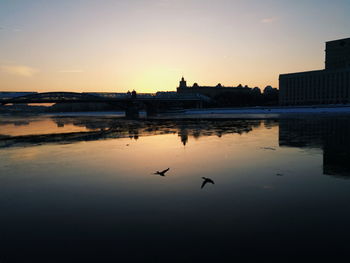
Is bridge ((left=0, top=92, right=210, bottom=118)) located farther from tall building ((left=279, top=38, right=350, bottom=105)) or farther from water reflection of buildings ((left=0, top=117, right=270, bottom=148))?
tall building ((left=279, top=38, right=350, bottom=105))

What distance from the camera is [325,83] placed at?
145m

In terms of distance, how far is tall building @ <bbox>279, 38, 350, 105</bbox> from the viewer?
455 feet

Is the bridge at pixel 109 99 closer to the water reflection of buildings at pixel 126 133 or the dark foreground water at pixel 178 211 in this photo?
the water reflection of buildings at pixel 126 133

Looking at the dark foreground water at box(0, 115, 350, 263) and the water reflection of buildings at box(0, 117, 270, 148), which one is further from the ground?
the dark foreground water at box(0, 115, 350, 263)

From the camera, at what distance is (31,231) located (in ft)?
23.0

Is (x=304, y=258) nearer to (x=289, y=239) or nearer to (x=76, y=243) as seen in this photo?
(x=289, y=239)

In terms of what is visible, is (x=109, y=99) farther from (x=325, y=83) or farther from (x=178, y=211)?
(x=325, y=83)

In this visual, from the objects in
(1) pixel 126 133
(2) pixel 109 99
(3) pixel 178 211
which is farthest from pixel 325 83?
(3) pixel 178 211

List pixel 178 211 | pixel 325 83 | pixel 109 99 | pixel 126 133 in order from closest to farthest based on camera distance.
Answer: pixel 178 211
pixel 126 133
pixel 109 99
pixel 325 83

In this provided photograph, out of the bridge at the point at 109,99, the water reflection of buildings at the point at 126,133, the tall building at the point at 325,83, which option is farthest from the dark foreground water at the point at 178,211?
the tall building at the point at 325,83

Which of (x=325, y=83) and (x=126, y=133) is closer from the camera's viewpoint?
(x=126, y=133)

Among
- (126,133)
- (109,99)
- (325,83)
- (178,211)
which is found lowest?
(126,133)

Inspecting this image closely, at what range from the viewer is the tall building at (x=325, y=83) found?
138625mm

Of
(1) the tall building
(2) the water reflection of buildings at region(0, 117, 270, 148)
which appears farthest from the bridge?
(1) the tall building
